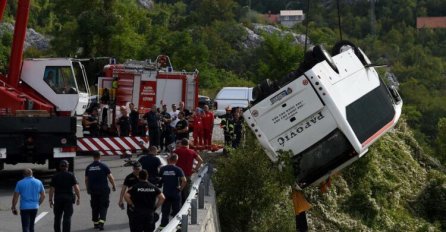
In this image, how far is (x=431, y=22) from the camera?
14712 centimetres

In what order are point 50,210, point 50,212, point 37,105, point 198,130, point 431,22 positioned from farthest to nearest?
point 431,22
point 198,130
point 37,105
point 50,210
point 50,212

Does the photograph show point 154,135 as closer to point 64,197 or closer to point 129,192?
point 64,197

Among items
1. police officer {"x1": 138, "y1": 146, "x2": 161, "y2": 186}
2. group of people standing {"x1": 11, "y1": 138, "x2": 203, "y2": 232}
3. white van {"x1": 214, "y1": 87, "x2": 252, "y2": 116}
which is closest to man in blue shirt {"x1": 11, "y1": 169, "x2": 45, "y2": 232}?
group of people standing {"x1": 11, "y1": 138, "x2": 203, "y2": 232}

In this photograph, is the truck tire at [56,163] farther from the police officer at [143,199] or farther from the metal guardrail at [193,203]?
the police officer at [143,199]

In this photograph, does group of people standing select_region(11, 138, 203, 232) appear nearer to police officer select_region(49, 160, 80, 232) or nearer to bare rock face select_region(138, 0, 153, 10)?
police officer select_region(49, 160, 80, 232)

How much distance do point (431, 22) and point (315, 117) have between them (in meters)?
133

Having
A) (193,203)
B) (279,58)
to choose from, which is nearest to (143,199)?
(193,203)

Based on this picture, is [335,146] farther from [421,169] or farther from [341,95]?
[421,169]

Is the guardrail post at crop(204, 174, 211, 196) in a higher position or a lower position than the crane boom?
lower

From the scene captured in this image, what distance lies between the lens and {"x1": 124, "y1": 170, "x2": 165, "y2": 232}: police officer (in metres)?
14.3

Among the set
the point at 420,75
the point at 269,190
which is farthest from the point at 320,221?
the point at 420,75

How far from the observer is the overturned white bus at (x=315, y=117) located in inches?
714

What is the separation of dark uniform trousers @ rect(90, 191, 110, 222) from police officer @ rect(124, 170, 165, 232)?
89.3 inches

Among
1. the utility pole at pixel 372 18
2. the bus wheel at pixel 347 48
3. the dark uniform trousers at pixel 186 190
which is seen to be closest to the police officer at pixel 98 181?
the dark uniform trousers at pixel 186 190
